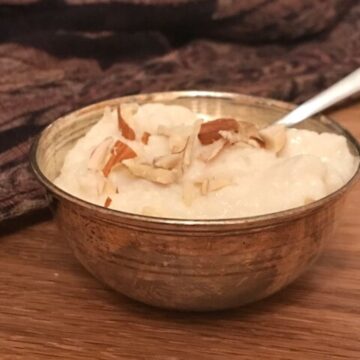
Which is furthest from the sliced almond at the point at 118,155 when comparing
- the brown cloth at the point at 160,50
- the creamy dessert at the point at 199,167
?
the brown cloth at the point at 160,50

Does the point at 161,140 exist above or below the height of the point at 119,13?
above

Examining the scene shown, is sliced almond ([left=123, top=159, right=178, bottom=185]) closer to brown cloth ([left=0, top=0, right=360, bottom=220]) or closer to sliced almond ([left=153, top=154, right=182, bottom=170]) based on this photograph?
A: sliced almond ([left=153, top=154, right=182, bottom=170])

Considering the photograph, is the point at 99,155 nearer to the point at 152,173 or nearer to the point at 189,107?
the point at 152,173

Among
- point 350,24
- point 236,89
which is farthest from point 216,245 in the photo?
point 350,24

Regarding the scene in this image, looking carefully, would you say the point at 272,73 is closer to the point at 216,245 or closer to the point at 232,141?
the point at 232,141

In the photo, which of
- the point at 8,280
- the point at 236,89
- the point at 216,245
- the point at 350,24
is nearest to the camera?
the point at 216,245

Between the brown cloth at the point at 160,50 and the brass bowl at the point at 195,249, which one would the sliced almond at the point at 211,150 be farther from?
the brown cloth at the point at 160,50
